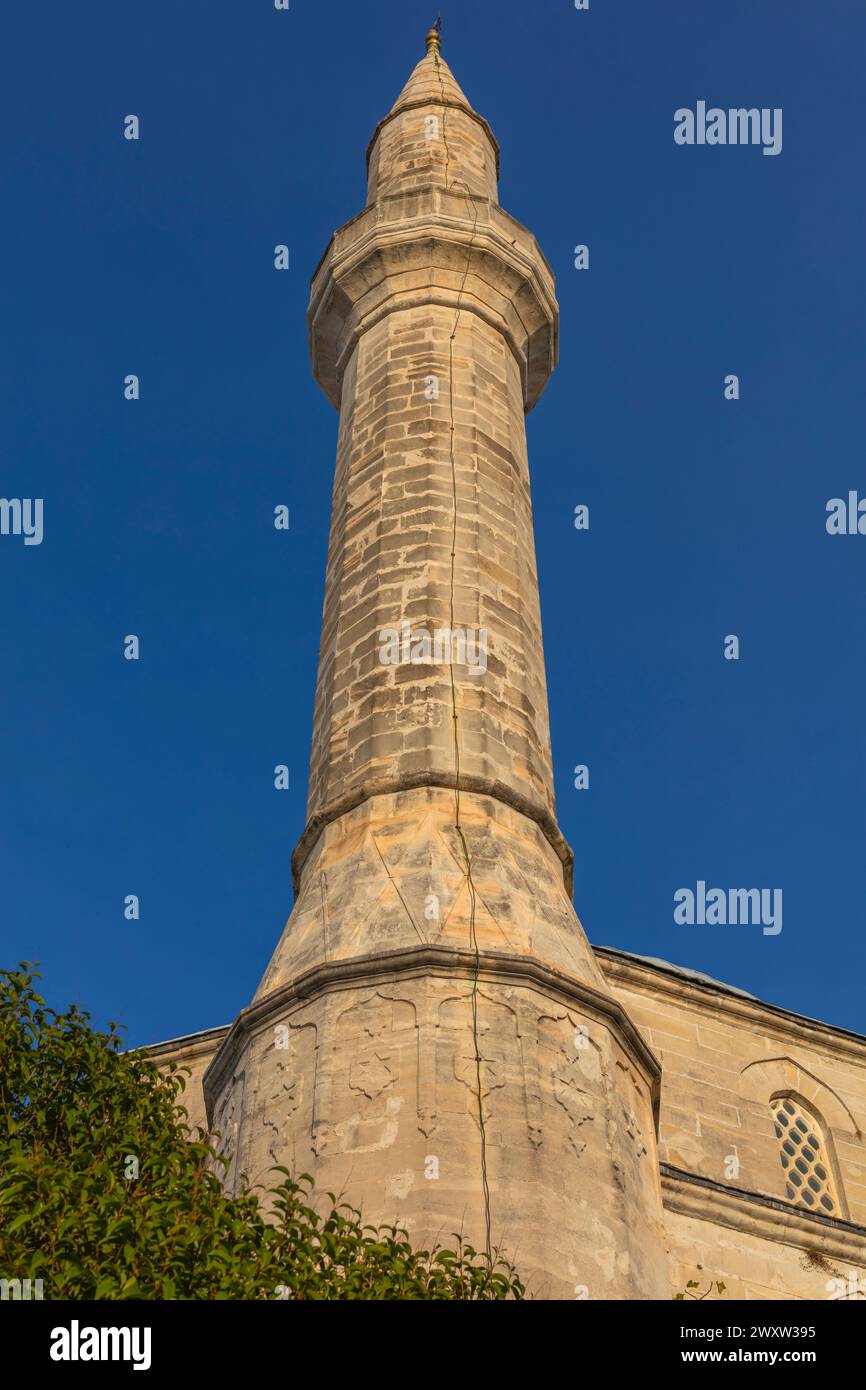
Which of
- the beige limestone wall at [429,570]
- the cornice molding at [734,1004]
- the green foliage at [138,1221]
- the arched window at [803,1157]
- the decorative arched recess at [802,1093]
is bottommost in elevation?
the green foliage at [138,1221]

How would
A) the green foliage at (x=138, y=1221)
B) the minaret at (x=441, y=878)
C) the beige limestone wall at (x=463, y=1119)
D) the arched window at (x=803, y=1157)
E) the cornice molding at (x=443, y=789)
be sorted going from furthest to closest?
1. the arched window at (x=803, y=1157)
2. the cornice molding at (x=443, y=789)
3. the minaret at (x=441, y=878)
4. the beige limestone wall at (x=463, y=1119)
5. the green foliage at (x=138, y=1221)

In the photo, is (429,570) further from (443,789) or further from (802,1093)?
(802,1093)

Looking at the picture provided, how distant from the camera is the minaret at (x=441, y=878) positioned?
27.0ft

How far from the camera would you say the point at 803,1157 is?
14.1 metres

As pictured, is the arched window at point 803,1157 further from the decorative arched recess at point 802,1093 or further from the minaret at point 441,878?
the minaret at point 441,878

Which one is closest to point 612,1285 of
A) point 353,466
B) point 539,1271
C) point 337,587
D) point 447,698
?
point 539,1271

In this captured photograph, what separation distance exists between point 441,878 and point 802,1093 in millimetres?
6428

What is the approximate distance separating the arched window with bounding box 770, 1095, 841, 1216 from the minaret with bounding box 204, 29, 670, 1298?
14.9ft

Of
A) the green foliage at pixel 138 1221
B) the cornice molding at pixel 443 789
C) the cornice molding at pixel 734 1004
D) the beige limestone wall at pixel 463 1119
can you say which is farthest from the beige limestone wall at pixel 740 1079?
the green foliage at pixel 138 1221

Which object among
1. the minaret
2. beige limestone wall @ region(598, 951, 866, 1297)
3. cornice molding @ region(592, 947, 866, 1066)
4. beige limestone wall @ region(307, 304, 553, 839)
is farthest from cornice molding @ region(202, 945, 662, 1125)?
cornice molding @ region(592, 947, 866, 1066)

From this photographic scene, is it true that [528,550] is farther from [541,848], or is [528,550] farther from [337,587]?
[541,848]

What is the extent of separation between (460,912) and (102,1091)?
227 centimetres

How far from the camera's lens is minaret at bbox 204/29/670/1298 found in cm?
823

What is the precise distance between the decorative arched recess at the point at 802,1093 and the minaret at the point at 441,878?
454 centimetres
